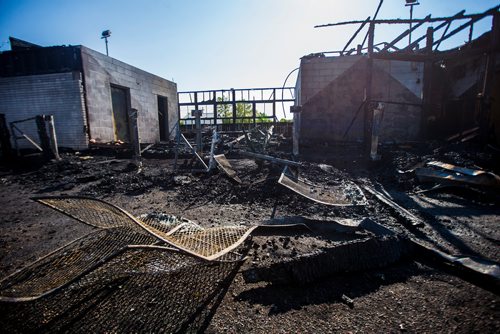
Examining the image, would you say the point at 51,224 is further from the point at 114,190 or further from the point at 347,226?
the point at 347,226

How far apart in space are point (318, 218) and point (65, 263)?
10.0ft

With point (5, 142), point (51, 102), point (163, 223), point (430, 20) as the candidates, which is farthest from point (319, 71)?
point (5, 142)

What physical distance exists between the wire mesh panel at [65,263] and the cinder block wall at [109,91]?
9317 millimetres

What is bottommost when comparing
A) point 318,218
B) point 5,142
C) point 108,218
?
point 318,218

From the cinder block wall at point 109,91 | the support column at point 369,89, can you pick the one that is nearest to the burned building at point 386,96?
the support column at point 369,89

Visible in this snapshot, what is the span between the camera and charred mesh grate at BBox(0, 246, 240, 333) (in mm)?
1629

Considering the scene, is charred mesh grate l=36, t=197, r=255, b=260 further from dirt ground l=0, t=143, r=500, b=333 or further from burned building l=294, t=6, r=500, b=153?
burned building l=294, t=6, r=500, b=153

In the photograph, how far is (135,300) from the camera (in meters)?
1.86

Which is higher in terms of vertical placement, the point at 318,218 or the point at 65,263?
the point at 65,263

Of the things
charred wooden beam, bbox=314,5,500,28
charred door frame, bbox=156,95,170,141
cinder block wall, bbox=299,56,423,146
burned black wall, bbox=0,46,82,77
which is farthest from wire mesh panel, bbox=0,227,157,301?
charred door frame, bbox=156,95,170,141

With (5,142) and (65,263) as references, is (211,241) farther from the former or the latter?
(5,142)

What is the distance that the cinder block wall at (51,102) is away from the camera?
371 inches

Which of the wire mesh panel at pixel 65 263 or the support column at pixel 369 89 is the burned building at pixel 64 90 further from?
the support column at pixel 369 89

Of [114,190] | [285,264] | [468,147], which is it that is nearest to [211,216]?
[285,264]
